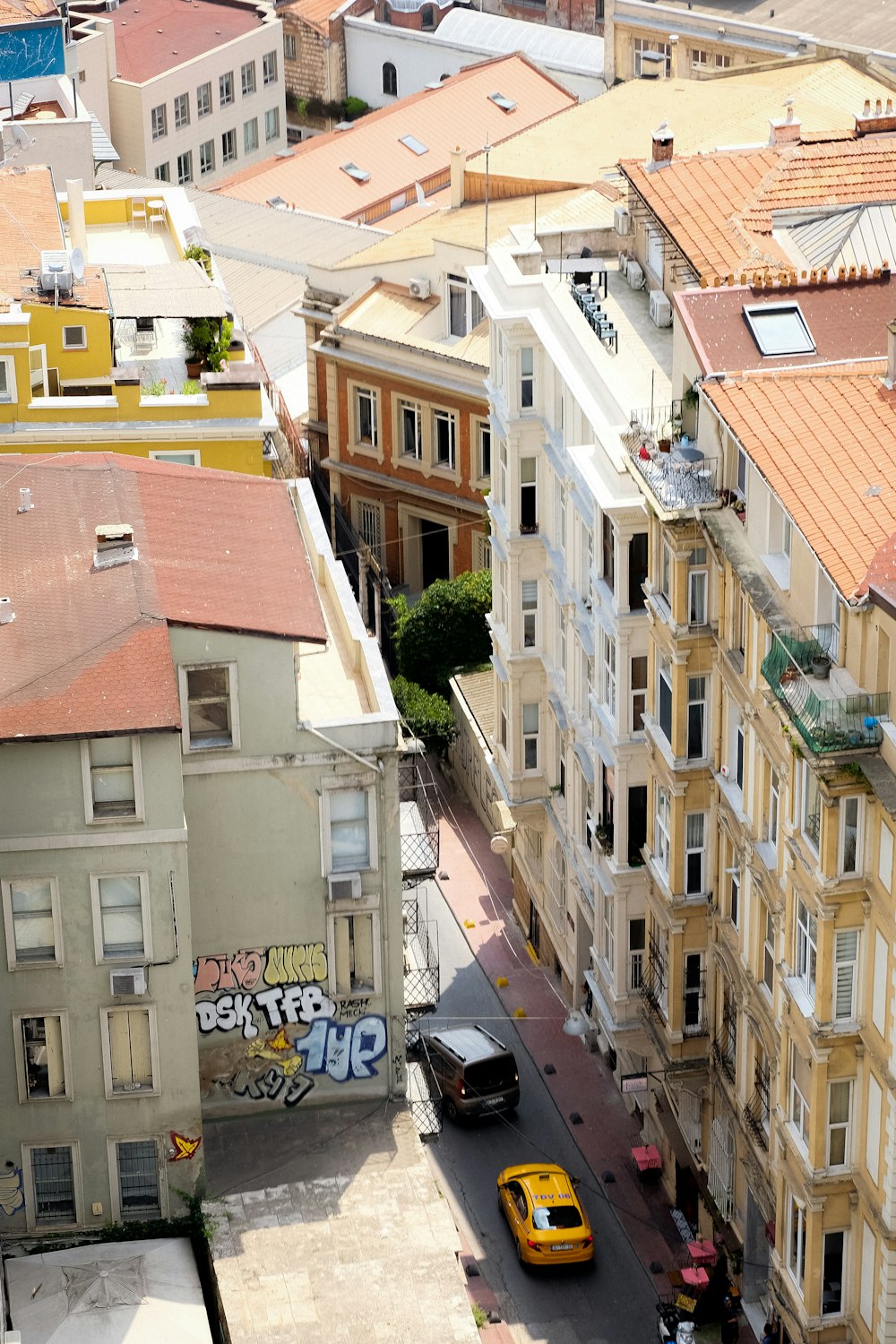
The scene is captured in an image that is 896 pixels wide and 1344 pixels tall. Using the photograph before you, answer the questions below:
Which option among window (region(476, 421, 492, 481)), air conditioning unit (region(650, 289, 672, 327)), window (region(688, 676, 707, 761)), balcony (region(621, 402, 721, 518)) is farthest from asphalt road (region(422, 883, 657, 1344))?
window (region(476, 421, 492, 481))

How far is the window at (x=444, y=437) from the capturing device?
9244 centimetres

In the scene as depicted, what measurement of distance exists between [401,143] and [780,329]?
235 ft

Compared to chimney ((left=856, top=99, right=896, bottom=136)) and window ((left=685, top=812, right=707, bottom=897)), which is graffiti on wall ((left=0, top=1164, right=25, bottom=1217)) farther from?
chimney ((left=856, top=99, right=896, bottom=136))

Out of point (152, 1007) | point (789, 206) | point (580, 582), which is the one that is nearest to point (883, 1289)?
point (152, 1007)

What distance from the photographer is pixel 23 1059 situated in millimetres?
51969

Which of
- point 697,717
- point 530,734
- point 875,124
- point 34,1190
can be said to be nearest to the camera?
point 34,1190

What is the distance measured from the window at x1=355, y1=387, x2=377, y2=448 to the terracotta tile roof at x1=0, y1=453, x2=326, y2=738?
36.6 m

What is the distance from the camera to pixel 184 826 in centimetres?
5047

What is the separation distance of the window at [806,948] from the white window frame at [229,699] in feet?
40.8

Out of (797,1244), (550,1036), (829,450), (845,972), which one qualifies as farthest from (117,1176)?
(550,1036)

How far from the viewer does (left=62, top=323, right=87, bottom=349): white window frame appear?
2813 inches

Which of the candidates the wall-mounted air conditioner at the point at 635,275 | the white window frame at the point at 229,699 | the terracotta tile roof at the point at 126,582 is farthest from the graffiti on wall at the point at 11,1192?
the wall-mounted air conditioner at the point at 635,275

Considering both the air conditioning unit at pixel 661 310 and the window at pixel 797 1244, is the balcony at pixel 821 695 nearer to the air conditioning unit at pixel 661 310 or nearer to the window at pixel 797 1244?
the window at pixel 797 1244

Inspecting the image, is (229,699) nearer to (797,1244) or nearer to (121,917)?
(121,917)
